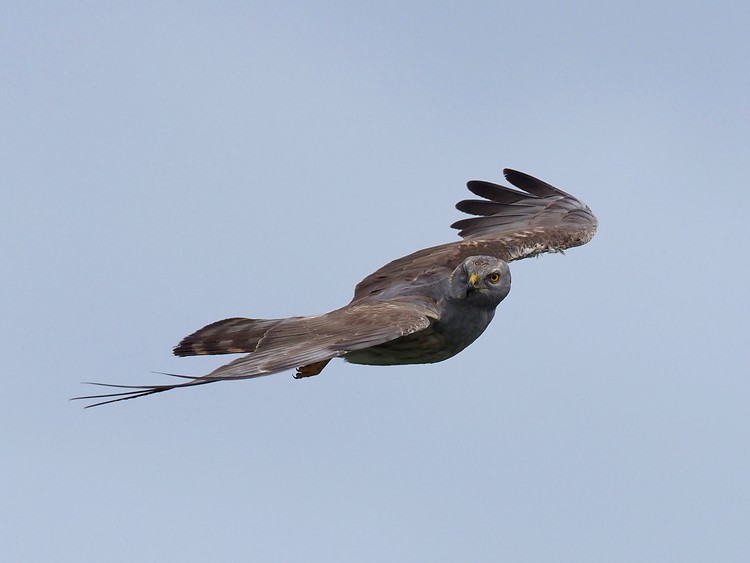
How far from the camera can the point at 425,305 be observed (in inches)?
561

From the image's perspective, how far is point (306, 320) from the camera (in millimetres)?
13625

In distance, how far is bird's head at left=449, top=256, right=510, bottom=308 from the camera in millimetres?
14234

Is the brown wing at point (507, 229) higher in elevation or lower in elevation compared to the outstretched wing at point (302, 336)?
higher

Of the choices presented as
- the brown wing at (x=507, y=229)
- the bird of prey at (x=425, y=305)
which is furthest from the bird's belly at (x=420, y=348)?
the brown wing at (x=507, y=229)

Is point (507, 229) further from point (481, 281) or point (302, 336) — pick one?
point (302, 336)

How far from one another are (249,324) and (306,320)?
133cm

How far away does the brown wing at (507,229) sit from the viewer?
16422mm

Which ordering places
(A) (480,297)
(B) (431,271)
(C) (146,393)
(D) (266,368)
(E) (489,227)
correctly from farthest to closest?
(E) (489,227), (B) (431,271), (A) (480,297), (D) (266,368), (C) (146,393)

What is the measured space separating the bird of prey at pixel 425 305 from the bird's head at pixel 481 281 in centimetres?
1

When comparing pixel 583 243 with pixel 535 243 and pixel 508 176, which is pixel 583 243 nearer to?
pixel 535 243

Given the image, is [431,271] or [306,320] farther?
[431,271]

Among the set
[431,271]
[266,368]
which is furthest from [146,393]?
[431,271]

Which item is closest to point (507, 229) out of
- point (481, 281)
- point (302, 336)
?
point (481, 281)

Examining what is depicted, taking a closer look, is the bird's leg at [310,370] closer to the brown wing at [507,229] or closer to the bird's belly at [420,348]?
the bird's belly at [420,348]
